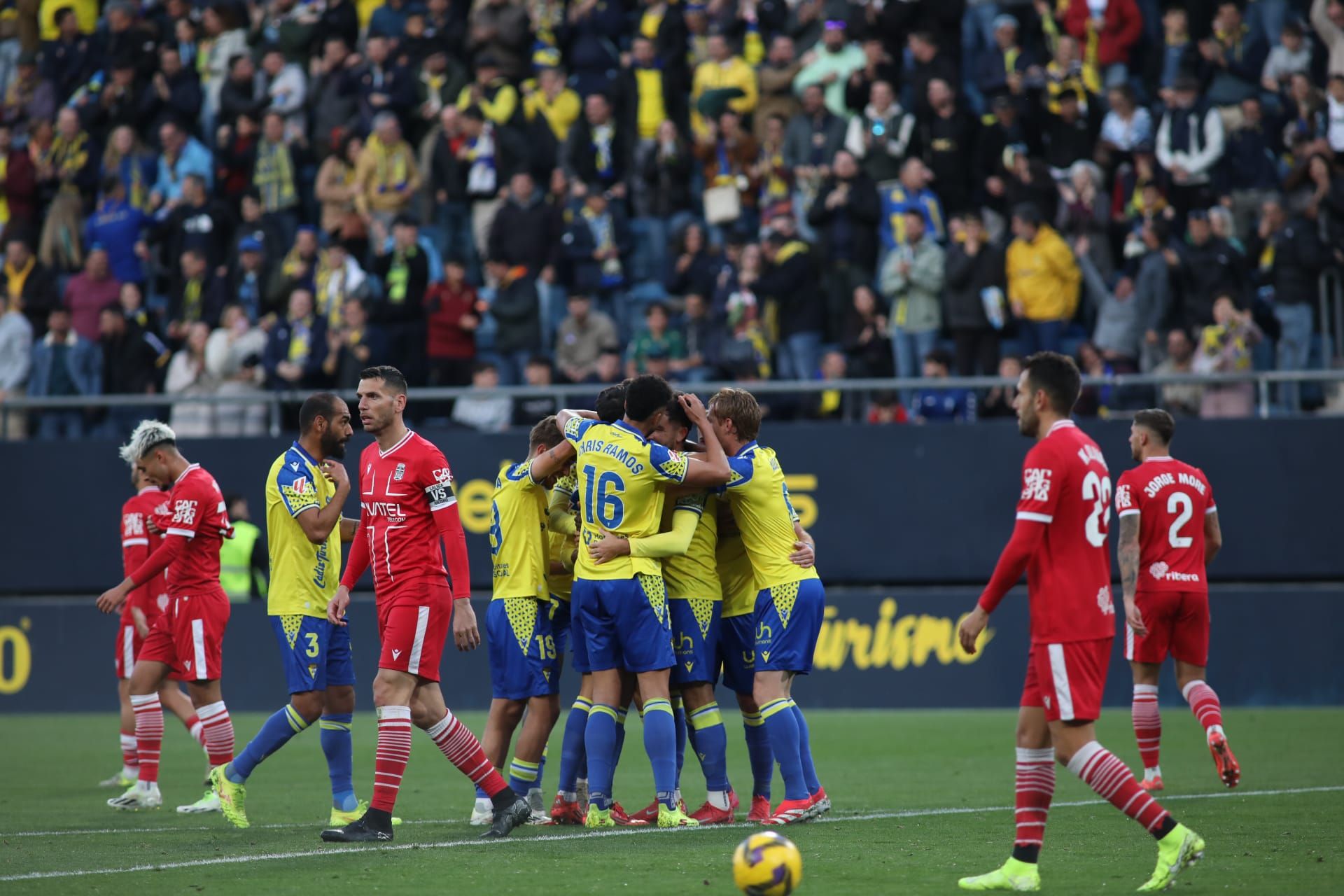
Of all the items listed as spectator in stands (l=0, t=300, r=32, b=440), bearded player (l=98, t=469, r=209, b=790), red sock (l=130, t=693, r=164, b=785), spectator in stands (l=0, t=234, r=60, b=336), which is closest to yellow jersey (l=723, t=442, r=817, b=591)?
red sock (l=130, t=693, r=164, b=785)

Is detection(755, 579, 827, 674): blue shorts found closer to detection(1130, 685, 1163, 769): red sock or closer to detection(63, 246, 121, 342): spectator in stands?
detection(1130, 685, 1163, 769): red sock

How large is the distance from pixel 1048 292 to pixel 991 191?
1664mm

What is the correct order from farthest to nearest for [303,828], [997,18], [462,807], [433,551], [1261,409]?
1. [997,18]
2. [1261,409]
3. [462,807]
4. [303,828]
5. [433,551]

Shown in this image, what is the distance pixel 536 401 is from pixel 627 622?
32.0 ft

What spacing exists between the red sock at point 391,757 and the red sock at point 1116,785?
3.65 m

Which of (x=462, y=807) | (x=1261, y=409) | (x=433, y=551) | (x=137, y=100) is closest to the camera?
(x=433, y=551)

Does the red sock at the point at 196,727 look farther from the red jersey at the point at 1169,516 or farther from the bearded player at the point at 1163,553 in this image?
the red jersey at the point at 1169,516

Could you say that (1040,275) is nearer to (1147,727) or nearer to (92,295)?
(1147,727)

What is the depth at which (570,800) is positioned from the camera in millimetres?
9805

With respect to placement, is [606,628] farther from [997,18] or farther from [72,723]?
[997,18]

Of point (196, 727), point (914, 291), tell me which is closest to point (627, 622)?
point (196, 727)

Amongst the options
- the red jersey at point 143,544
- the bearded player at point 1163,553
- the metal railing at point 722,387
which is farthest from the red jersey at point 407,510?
the metal railing at point 722,387

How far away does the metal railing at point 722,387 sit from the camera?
56.3ft

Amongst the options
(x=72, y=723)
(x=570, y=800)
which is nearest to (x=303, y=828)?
(x=570, y=800)
